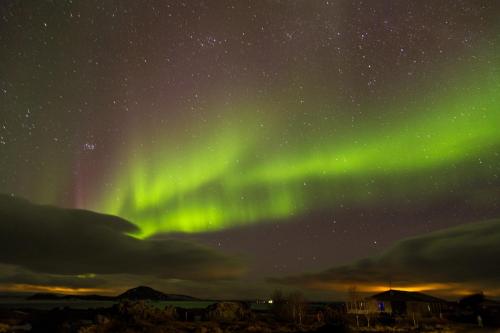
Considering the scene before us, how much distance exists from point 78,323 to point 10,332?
6.64 m

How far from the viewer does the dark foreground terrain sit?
44.5 m

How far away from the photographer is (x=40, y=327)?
51.1 metres

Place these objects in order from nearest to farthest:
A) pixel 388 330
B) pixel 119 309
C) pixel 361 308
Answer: pixel 388 330 → pixel 119 309 → pixel 361 308

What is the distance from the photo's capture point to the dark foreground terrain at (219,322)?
146 ft

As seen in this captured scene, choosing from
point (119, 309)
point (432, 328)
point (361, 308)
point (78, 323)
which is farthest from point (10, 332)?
point (361, 308)

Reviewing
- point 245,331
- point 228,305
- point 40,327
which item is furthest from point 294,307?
point 40,327

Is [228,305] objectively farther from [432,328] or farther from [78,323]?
[432,328]

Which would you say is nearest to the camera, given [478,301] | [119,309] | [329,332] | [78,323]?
[329,332]

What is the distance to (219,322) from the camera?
56969mm

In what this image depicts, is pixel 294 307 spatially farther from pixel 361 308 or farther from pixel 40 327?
pixel 40 327

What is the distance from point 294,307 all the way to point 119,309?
965 inches

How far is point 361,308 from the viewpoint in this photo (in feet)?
220

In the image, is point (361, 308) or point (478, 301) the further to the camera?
point (478, 301)

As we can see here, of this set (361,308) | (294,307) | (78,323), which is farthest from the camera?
(361,308)
